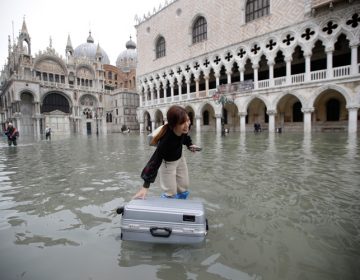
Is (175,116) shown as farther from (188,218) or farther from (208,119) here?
(208,119)

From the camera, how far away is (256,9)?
957 inches

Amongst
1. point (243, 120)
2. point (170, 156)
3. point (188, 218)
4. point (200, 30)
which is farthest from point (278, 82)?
point (188, 218)

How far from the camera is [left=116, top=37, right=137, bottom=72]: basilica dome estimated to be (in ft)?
218

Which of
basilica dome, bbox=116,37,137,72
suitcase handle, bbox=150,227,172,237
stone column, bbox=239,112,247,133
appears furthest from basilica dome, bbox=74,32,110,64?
suitcase handle, bbox=150,227,172,237

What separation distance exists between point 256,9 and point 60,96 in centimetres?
3635

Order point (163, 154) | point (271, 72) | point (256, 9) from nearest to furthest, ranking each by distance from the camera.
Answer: point (163, 154)
point (271, 72)
point (256, 9)

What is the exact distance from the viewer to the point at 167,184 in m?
2.93

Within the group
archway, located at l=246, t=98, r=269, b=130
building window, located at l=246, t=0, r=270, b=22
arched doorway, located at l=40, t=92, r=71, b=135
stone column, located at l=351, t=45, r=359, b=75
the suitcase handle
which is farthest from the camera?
arched doorway, located at l=40, t=92, r=71, b=135

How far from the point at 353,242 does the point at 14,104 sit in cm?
4646

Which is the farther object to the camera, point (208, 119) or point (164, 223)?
point (208, 119)

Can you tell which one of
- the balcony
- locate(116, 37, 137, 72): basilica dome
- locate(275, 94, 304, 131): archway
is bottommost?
locate(275, 94, 304, 131): archway

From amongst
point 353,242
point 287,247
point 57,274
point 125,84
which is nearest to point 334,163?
point 353,242

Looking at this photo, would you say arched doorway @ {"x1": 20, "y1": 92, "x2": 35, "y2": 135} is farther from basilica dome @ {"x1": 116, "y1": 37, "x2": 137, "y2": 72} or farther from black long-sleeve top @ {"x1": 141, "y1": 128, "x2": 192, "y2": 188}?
black long-sleeve top @ {"x1": 141, "y1": 128, "x2": 192, "y2": 188}

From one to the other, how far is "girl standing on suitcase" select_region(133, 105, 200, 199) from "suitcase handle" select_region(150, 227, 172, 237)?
0.42m
